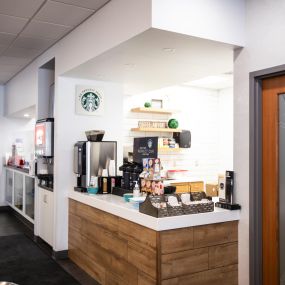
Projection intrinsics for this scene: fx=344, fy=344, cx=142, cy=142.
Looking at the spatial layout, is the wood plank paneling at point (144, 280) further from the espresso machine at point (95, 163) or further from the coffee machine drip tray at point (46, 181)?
the coffee machine drip tray at point (46, 181)

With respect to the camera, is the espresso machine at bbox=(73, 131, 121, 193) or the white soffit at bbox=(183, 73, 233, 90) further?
the white soffit at bbox=(183, 73, 233, 90)

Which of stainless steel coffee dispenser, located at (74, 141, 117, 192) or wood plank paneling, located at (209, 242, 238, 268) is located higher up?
stainless steel coffee dispenser, located at (74, 141, 117, 192)

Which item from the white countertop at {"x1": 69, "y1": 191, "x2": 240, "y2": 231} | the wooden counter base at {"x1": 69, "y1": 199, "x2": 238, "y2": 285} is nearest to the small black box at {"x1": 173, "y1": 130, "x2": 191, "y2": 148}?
the white countertop at {"x1": 69, "y1": 191, "x2": 240, "y2": 231}

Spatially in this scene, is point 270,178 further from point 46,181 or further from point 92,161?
point 46,181

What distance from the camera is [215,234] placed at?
2998mm

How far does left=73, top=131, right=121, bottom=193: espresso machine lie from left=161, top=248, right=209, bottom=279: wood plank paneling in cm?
156

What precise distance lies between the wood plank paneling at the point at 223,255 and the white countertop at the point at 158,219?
235 mm

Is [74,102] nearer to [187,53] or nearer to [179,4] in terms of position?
[187,53]

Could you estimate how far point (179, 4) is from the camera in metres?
2.78

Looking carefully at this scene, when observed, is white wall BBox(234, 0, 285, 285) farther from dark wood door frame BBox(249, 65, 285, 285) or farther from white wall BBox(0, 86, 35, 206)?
white wall BBox(0, 86, 35, 206)

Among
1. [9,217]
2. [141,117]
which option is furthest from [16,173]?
[141,117]

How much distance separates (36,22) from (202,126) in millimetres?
4775

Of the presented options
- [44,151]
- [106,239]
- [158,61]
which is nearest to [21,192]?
[44,151]

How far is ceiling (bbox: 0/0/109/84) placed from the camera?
11.2ft
